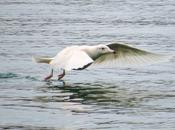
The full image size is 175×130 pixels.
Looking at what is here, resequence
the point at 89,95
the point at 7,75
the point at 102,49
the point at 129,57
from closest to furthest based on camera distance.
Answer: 1. the point at 89,95
2. the point at 102,49
3. the point at 7,75
4. the point at 129,57

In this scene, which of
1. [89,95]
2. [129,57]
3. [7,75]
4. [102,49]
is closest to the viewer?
[89,95]

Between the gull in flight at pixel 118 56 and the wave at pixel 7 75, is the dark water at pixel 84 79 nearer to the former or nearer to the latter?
the wave at pixel 7 75

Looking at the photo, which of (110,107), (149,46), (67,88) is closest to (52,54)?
(149,46)

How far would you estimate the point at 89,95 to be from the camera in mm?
16016

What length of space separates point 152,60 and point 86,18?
13074 mm

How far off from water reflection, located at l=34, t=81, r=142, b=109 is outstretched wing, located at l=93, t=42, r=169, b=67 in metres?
0.84

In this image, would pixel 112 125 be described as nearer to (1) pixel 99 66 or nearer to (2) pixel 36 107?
(2) pixel 36 107

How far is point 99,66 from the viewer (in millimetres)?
18047

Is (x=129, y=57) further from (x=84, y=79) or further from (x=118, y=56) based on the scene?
(x=84, y=79)

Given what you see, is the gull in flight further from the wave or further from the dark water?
the wave

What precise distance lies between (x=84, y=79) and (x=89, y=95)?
2.10 m

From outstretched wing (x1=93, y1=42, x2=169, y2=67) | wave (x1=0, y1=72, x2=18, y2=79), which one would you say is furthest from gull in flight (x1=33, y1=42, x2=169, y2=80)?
wave (x1=0, y1=72, x2=18, y2=79)

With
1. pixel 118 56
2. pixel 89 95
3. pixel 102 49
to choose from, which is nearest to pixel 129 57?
pixel 118 56

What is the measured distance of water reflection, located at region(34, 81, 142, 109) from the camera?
1507 centimetres
